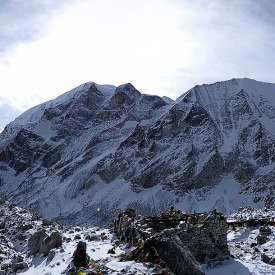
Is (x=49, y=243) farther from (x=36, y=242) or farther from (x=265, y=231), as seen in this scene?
(x=265, y=231)

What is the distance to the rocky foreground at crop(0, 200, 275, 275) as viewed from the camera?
21844 millimetres

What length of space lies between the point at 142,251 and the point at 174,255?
1.29 metres

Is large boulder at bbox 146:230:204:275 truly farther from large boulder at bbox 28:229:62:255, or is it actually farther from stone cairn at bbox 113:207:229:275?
large boulder at bbox 28:229:62:255

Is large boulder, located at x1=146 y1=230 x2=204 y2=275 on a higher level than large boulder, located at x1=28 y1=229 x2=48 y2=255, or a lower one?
higher

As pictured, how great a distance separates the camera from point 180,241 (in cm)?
2384

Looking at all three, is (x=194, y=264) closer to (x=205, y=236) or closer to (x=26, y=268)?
(x=205, y=236)

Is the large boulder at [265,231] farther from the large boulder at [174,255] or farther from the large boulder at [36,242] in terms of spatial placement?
the large boulder at [36,242]

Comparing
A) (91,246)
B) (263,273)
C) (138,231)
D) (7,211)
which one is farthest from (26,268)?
(7,211)

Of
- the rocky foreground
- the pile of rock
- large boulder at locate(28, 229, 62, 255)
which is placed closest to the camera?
the rocky foreground

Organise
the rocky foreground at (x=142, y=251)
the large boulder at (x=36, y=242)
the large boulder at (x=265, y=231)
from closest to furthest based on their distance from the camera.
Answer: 1. the rocky foreground at (x=142, y=251)
2. the large boulder at (x=265, y=231)
3. the large boulder at (x=36, y=242)

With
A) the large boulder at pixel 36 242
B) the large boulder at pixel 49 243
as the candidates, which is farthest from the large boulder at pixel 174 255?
the large boulder at pixel 36 242

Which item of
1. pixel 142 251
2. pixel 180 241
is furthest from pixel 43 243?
pixel 142 251

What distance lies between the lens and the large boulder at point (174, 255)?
73.4 feet

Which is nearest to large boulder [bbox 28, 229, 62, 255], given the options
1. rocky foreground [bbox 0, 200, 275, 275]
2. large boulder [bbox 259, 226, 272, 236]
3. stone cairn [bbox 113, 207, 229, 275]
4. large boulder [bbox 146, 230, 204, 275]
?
rocky foreground [bbox 0, 200, 275, 275]
